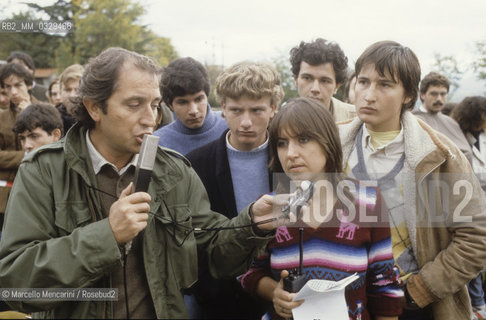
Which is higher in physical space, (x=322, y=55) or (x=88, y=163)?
(x=322, y=55)

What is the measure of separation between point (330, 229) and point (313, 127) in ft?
1.74

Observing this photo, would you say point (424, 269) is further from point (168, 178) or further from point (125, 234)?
point (125, 234)

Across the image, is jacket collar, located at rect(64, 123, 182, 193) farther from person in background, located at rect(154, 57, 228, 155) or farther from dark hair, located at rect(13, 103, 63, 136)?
dark hair, located at rect(13, 103, 63, 136)

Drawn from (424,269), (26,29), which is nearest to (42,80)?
(26,29)

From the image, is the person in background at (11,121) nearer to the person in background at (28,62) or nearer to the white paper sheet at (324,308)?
the person in background at (28,62)

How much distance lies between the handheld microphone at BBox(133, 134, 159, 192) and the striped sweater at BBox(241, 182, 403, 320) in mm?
808

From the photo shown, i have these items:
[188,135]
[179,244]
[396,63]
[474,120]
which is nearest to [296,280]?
[179,244]

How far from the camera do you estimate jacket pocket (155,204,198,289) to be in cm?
218

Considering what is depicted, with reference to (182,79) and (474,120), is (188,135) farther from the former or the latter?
(474,120)

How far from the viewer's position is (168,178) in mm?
2254

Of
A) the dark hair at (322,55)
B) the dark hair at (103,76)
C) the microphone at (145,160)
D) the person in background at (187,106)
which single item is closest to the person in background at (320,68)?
the dark hair at (322,55)

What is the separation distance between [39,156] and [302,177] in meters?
1.31

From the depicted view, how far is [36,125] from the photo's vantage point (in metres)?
3.99

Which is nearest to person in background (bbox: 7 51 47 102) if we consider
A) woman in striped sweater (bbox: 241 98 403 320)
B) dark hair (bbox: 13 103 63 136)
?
dark hair (bbox: 13 103 63 136)
